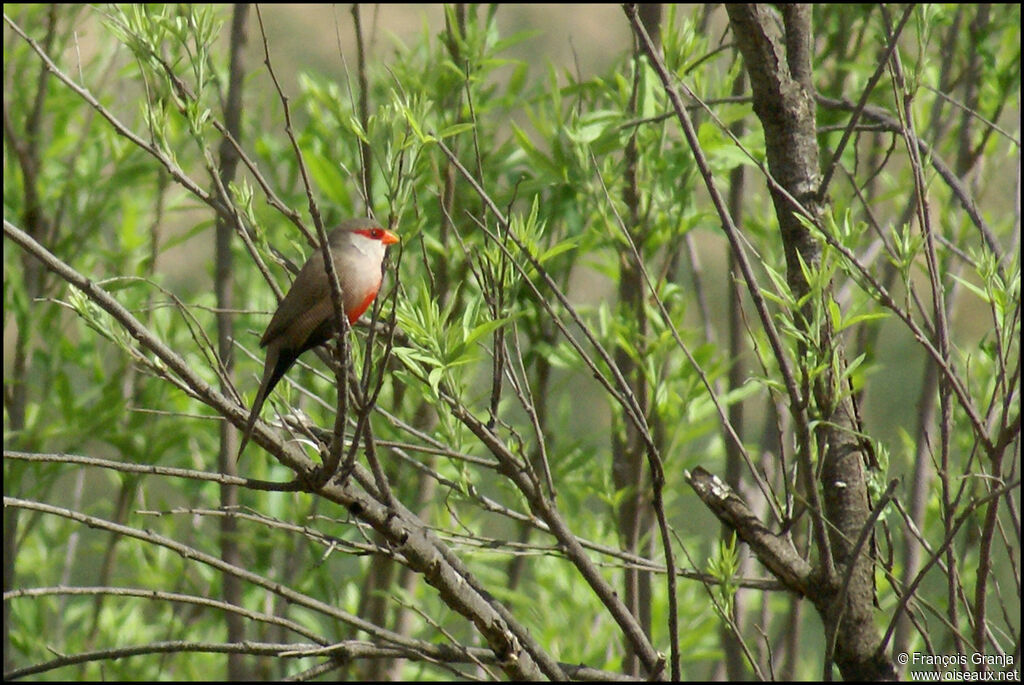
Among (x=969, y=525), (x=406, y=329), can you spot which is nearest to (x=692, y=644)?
(x=969, y=525)

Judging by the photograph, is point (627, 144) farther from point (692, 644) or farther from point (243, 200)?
point (692, 644)

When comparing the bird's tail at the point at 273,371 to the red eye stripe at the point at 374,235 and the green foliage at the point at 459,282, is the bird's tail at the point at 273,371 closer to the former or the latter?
the green foliage at the point at 459,282

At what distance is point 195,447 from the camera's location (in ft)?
13.6

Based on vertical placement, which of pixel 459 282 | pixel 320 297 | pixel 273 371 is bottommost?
pixel 273 371

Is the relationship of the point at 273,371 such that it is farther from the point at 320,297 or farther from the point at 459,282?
the point at 459,282

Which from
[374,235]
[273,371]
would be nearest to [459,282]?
[374,235]

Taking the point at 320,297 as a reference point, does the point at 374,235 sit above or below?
above

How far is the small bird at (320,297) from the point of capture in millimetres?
2318

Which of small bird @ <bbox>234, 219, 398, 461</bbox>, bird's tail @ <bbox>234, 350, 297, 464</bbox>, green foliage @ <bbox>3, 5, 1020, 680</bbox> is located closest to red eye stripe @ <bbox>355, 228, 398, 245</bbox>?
small bird @ <bbox>234, 219, 398, 461</bbox>

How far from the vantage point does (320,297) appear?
2330mm

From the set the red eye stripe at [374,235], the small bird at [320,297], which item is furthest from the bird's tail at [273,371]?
the red eye stripe at [374,235]

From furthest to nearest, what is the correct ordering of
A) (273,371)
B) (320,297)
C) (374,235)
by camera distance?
1. (374,235)
2. (273,371)
3. (320,297)

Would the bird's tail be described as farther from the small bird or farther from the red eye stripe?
the red eye stripe

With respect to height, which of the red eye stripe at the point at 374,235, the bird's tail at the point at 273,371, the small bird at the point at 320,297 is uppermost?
the red eye stripe at the point at 374,235
